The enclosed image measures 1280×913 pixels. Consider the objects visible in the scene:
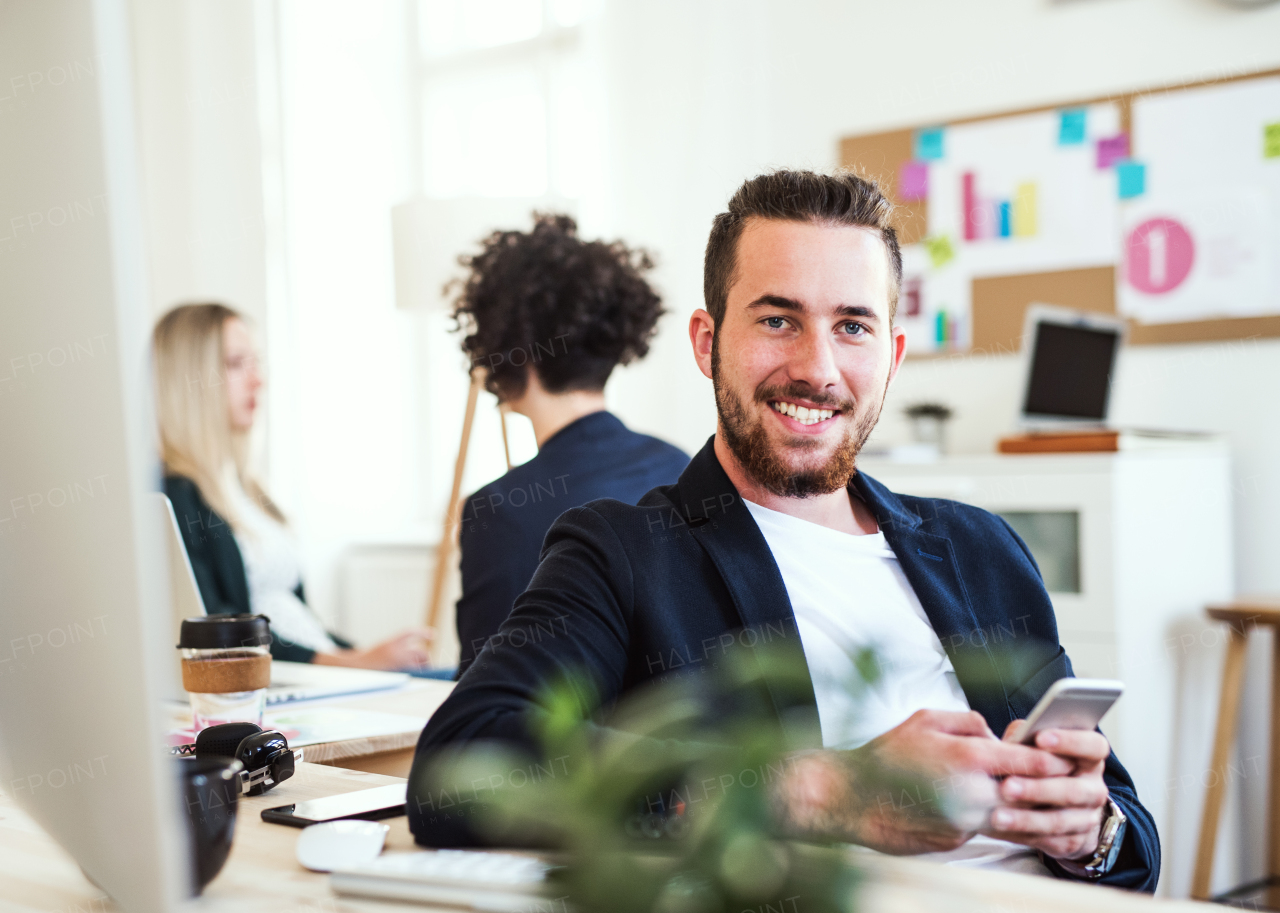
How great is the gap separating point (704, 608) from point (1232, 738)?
2178mm

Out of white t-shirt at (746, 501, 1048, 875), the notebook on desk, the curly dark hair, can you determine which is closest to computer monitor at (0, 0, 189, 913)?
white t-shirt at (746, 501, 1048, 875)

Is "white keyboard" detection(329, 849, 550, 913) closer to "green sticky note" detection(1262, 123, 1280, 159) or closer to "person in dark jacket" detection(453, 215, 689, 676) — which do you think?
"person in dark jacket" detection(453, 215, 689, 676)

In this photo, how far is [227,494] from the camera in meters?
2.91

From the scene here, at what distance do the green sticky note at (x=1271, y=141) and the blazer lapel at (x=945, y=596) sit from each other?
82.8 inches

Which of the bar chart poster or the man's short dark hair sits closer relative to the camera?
the man's short dark hair

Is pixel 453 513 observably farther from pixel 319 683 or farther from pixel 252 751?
pixel 252 751

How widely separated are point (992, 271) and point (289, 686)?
2.33m

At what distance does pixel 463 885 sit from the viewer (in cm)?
77

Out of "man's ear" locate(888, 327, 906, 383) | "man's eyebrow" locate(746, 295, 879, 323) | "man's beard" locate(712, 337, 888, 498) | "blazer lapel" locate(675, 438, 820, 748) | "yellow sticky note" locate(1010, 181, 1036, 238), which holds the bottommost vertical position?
"blazer lapel" locate(675, 438, 820, 748)

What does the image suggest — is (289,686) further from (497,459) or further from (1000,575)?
(497,459)

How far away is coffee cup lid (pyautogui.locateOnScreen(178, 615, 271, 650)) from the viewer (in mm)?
1338

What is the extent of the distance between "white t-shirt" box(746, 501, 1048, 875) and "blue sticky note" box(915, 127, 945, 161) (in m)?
2.29

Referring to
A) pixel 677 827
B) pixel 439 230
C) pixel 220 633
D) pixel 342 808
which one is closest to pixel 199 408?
pixel 439 230

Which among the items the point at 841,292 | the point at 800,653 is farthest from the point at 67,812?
the point at 841,292
